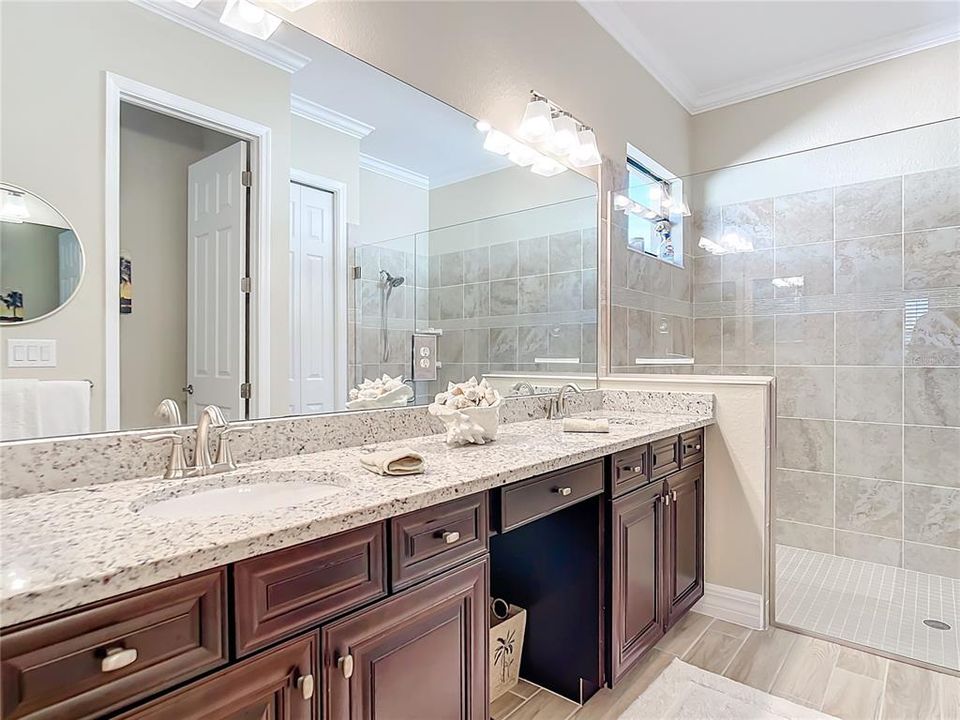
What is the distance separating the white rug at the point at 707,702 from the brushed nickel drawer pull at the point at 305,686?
1229 mm

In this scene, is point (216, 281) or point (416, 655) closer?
point (416, 655)

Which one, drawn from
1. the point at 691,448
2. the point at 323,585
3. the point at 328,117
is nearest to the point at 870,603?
the point at 691,448

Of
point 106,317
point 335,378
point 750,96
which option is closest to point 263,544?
point 106,317

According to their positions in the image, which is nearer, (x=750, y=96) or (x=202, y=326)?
(x=202, y=326)

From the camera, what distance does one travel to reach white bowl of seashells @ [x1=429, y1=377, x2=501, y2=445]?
66.6 inches

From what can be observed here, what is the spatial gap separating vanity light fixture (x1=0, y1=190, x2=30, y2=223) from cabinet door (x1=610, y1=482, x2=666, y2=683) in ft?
5.52

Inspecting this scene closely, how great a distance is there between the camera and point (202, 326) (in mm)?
1341

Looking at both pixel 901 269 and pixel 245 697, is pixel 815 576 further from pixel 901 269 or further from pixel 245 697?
pixel 245 697

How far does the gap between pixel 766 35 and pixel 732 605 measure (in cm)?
299

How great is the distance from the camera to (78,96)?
3.71 feet

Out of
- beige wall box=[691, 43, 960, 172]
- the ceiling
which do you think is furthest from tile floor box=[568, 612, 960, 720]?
the ceiling

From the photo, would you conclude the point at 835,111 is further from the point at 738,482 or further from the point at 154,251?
the point at 154,251

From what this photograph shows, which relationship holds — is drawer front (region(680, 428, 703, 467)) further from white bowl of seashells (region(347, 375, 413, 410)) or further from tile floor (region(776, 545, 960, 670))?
white bowl of seashells (region(347, 375, 413, 410))

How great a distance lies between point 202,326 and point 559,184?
188cm
